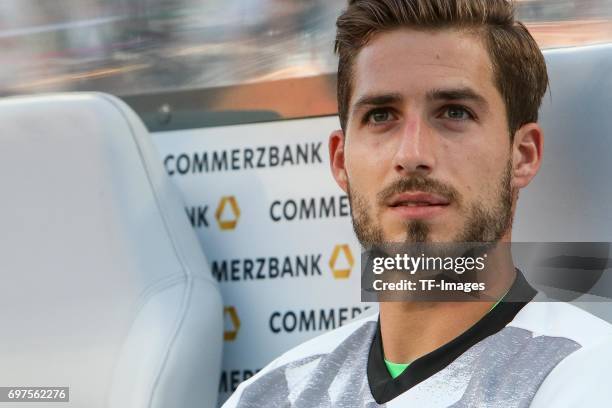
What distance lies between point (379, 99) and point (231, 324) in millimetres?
675

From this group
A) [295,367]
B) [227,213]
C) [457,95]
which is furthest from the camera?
[227,213]

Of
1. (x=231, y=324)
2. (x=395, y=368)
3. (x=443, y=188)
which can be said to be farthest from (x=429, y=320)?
(x=231, y=324)

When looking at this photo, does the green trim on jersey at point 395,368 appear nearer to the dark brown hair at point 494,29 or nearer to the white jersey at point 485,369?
the white jersey at point 485,369

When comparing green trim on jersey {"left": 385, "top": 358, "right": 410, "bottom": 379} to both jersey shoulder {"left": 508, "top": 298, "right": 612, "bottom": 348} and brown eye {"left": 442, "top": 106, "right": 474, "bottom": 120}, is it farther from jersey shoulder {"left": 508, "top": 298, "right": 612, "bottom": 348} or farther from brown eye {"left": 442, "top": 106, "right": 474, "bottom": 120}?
brown eye {"left": 442, "top": 106, "right": 474, "bottom": 120}

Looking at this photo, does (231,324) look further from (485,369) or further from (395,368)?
(485,369)

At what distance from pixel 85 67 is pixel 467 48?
103 centimetres

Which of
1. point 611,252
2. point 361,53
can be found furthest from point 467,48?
point 611,252

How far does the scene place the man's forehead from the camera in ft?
4.88

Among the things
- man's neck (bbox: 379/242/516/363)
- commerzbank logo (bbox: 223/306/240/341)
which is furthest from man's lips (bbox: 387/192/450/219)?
commerzbank logo (bbox: 223/306/240/341)

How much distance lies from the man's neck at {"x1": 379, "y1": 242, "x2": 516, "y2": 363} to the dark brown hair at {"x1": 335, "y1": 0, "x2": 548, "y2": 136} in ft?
0.66

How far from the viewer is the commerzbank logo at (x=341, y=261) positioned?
196cm

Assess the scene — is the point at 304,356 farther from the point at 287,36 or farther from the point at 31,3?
the point at 31,3

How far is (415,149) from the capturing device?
56.7 inches

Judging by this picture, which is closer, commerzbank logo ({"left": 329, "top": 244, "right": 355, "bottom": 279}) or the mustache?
the mustache
